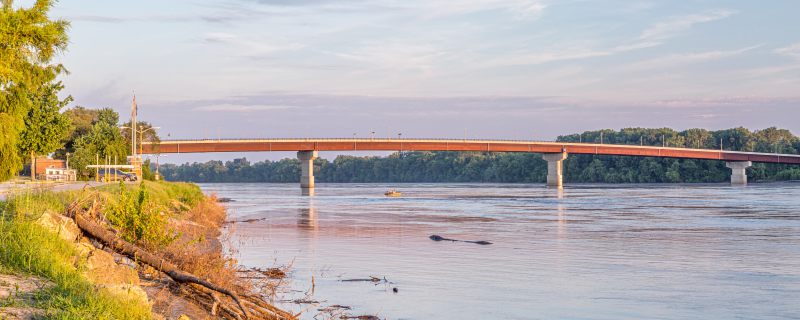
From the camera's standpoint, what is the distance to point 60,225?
16.8 metres

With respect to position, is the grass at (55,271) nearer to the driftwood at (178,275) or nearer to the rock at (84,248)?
the rock at (84,248)

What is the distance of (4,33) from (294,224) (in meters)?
24.5

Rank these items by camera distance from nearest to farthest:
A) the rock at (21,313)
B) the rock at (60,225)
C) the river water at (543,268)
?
the rock at (21,313) < the rock at (60,225) < the river water at (543,268)

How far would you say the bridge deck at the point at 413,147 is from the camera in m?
148

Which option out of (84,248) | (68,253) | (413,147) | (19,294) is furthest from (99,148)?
(19,294)

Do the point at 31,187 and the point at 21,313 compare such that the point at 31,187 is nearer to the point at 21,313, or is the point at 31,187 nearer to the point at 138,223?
the point at 138,223

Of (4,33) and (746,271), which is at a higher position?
(4,33)

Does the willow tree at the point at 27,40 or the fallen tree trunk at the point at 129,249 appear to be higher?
the willow tree at the point at 27,40

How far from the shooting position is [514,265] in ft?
88.8

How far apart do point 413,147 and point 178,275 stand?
152 m

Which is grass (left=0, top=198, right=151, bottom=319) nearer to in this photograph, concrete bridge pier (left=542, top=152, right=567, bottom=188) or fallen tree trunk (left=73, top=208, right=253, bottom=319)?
fallen tree trunk (left=73, top=208, right=253, bottom=319)

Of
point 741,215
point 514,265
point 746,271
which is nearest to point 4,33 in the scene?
point 514,265

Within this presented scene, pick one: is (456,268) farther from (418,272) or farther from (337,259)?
(337,259)

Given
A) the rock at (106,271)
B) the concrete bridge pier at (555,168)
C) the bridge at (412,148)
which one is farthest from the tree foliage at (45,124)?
the concrete bridge pier at (555,168)
